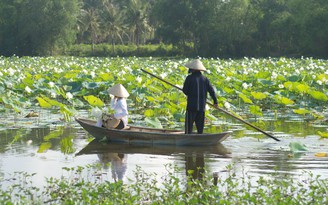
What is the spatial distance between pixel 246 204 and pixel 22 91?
33.0 feet

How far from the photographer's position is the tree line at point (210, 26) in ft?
148

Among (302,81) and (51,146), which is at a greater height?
(302,81)

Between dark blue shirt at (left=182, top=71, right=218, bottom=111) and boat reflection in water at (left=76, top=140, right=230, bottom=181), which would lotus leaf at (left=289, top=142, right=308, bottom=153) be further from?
dark blue shirt at (left=182, top=71, right=218, bottom=111)

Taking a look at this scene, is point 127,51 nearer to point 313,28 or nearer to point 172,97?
point 313,28

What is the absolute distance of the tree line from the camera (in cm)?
4525

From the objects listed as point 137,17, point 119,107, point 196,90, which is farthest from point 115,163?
point 137,17

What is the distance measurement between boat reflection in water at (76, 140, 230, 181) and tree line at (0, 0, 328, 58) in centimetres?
3542

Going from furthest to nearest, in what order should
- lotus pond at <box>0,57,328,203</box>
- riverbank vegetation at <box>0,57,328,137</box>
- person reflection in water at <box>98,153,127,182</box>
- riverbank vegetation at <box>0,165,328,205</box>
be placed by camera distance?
riverbank vegetation at <box>0,57,328,137</box>
lotus pond at <box>0,57,328,203</box>
person reflection in water at <box>98,153,127,182</box>
riverbank vegetation at <box>0,165,328,205</box>

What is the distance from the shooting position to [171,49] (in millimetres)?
54625

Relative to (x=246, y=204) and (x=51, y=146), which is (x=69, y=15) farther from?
(x=246, y=204)

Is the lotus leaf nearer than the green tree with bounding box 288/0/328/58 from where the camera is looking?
Yes

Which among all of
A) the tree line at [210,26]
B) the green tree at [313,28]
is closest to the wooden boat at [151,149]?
the green tree at [313,28]

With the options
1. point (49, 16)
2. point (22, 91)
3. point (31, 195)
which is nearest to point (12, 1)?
point (49, 16)

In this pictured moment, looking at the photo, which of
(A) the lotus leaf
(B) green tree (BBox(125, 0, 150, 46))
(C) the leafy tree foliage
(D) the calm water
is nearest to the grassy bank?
(C) the leafy tree foliage
